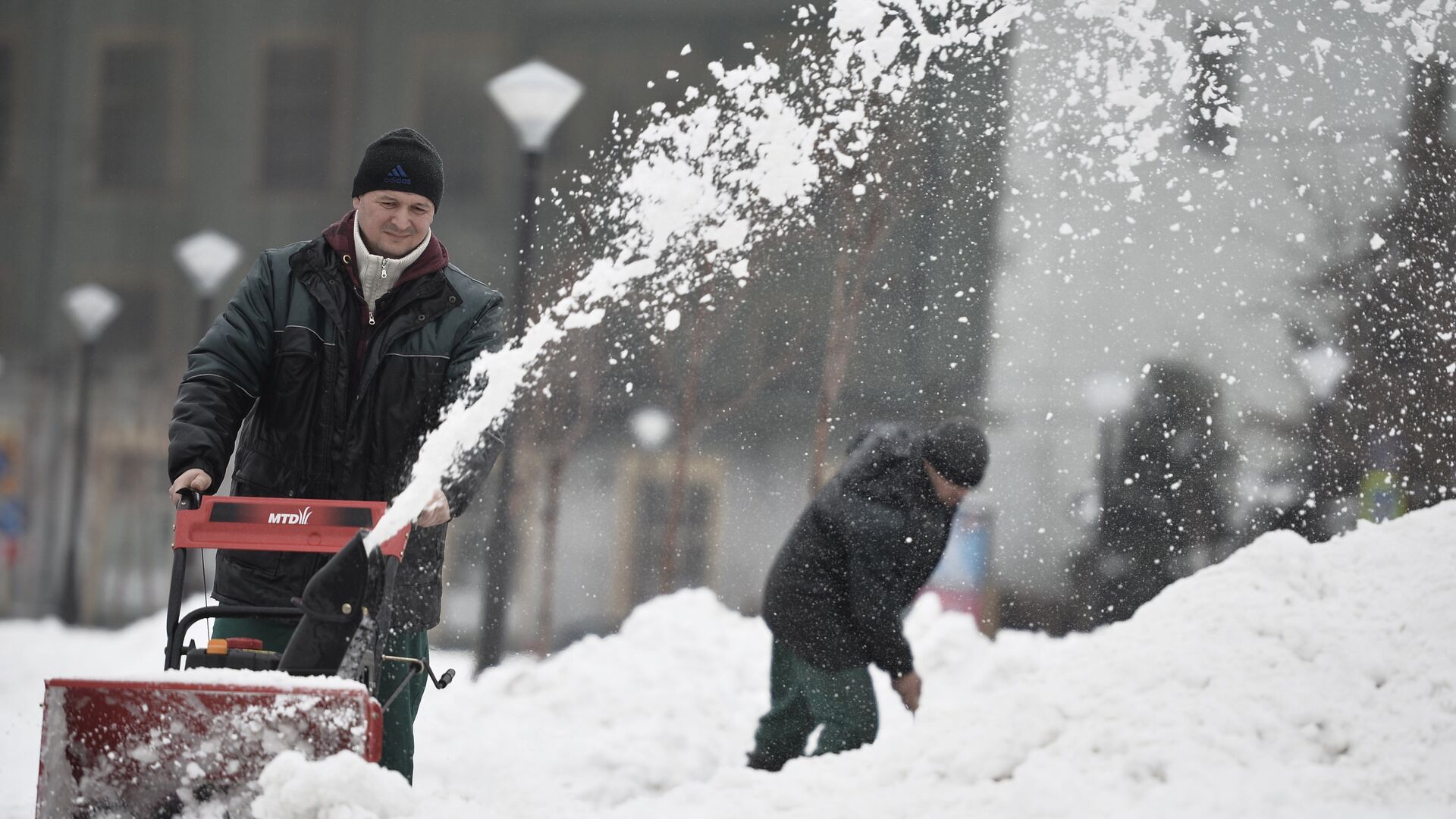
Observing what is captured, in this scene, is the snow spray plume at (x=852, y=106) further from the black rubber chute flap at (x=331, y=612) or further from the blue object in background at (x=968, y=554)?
the black rubber chute flap at (x=331, y=612)

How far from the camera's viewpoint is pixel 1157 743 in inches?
112

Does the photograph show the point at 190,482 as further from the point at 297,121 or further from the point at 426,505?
the point at 297,121

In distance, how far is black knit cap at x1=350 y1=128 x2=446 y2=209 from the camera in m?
2.83

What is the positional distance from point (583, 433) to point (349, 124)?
2060 mm

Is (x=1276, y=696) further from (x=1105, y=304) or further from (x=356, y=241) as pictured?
(x=1105, y=304)

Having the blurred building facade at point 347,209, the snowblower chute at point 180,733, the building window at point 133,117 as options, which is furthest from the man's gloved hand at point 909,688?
the building window at point 133,117

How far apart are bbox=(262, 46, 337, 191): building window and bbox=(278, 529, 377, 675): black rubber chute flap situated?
4398 mm

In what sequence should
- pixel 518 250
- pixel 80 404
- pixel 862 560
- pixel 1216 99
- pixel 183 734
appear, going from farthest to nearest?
pixel 80 404 < pixel 518 250 < pixel 1216 99 < pixel 862 560 < pixel 183 734

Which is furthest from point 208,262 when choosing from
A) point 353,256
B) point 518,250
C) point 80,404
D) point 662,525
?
point 353,256

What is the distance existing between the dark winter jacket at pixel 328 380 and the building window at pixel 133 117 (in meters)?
4.15

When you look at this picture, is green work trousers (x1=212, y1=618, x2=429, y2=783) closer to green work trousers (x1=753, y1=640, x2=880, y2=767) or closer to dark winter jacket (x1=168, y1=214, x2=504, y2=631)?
dark winter jacket (x1=168, y1=214, x2=504, y2=631)

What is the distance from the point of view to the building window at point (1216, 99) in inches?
207

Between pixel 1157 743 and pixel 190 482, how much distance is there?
214 centimetres

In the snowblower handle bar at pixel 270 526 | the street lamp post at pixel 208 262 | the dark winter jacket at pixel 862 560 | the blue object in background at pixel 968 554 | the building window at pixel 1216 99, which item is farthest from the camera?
the street lamp post at pixel 208 262
